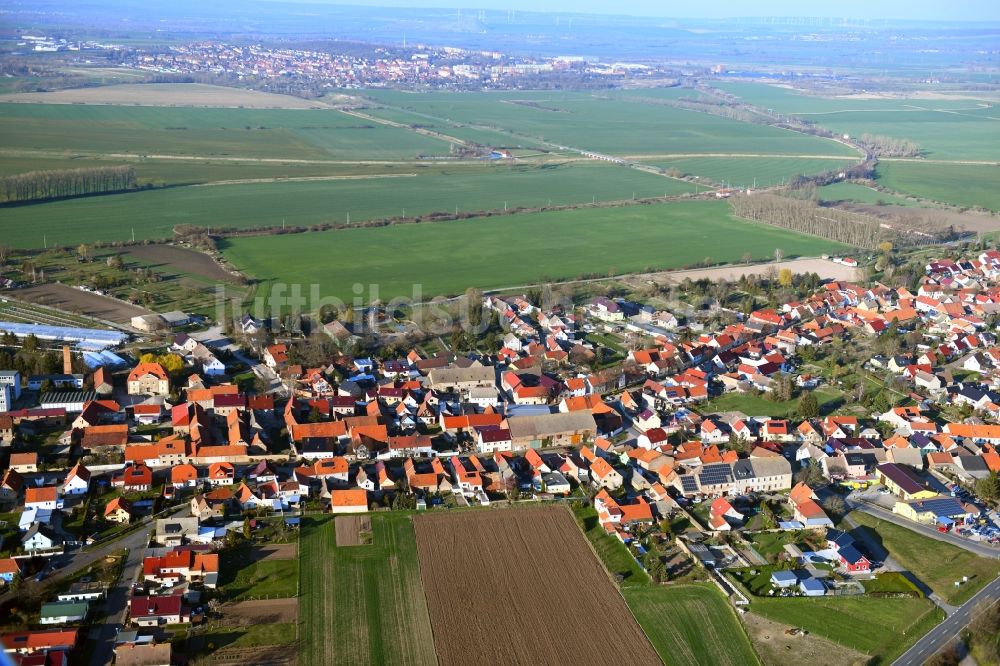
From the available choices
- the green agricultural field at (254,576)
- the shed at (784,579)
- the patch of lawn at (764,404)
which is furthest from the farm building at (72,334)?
the shed at (784,579)

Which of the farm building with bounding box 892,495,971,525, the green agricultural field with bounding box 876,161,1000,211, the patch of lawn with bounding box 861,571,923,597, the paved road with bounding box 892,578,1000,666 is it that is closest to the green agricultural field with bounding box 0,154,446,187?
the green agricultural field with bounding box 876,161,1000,211

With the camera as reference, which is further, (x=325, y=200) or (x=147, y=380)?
(x=325, y=200)

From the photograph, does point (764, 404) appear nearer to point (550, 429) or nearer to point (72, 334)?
point (550, 429)

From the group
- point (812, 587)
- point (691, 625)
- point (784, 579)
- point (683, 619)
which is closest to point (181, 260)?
point (683, 619)

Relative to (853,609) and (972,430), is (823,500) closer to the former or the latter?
(853,609)

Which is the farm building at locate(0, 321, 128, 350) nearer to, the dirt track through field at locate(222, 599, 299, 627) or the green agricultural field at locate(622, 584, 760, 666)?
the dirt track through field at locate(222, 599, 299, 627)

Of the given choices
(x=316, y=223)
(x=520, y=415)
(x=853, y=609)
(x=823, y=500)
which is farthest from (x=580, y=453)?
(x=316, y=223)
